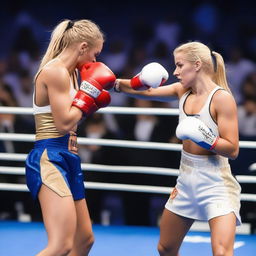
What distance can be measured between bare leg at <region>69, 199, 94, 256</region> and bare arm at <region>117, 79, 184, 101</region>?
0.62 meters

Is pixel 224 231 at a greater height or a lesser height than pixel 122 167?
greater

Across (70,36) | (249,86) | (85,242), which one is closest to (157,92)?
(70,36)

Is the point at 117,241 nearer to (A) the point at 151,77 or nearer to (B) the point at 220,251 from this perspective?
(A) the point at 151,77

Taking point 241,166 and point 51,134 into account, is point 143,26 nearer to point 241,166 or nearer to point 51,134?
point 241,166

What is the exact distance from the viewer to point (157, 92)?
10.8ft

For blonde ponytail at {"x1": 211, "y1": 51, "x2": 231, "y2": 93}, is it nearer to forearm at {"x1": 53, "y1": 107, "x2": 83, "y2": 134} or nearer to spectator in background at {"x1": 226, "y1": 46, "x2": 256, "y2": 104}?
forearm at {"x1": 53, "y1": 107, "x2": 83, "y2": 134}

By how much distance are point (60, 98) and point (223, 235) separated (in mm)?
872

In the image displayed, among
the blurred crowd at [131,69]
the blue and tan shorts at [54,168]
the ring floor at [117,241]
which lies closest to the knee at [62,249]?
the blue and tan shorts at [54,168]

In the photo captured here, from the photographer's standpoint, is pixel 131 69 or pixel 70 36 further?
pixel 131 69

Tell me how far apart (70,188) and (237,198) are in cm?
73

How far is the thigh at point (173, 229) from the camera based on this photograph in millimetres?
3029

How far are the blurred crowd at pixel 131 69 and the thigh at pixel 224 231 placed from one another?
1.65m

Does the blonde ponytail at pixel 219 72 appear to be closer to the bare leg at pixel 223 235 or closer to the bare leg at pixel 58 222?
the bare leg at pixel 223 235

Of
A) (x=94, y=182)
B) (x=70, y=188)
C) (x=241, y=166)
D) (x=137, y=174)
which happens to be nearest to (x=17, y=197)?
(x=94, y=182)
